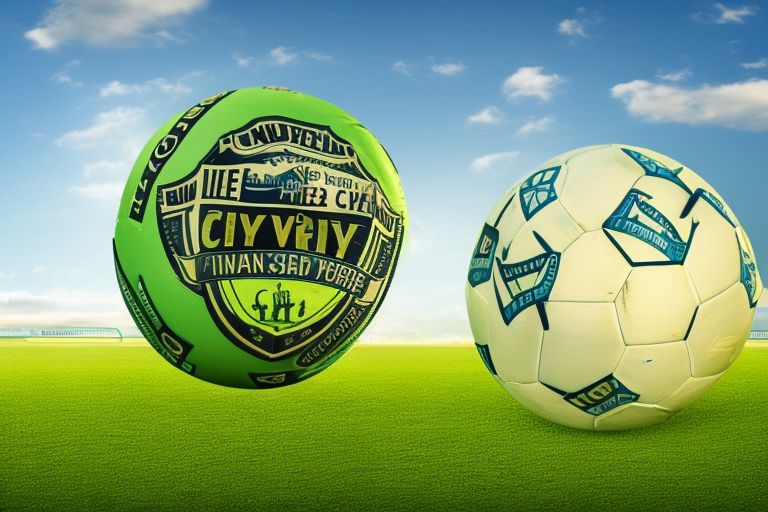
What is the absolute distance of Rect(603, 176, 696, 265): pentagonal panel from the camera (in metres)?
5.26

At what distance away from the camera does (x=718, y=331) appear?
5512 mm

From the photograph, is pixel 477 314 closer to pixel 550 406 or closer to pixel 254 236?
pixel 550 406

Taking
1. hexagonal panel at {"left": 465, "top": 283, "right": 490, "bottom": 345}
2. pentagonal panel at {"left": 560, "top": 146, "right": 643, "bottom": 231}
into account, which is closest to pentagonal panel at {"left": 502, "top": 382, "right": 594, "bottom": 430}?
hexagonal panel at {"left": 465, "top": 283, "right": 490, "bottom": 345}

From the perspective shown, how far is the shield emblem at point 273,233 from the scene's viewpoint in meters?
5.82

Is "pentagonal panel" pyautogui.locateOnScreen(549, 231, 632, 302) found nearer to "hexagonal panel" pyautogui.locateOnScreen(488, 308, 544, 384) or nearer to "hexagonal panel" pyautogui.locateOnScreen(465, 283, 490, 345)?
"hexagonal panel" pyautogui.locateOnScreen(488, 308, 544, 384)

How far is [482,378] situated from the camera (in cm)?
882

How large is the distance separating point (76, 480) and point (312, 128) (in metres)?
3.41

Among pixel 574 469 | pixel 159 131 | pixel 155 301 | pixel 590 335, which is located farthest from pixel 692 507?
pixel 159 131

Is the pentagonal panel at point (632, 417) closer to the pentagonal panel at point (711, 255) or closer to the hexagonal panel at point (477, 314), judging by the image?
the pentagonal panel at point (711, 255)

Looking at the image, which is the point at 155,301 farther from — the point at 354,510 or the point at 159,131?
the point at 354,510

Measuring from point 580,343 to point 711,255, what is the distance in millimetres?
1275

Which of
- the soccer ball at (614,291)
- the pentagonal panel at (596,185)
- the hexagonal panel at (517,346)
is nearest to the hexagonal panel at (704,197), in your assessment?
the soccer ball at (614,291)

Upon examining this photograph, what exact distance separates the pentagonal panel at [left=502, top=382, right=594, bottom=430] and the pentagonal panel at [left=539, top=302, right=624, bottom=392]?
21 centimetres

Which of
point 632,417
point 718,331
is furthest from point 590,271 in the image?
point 632,417
